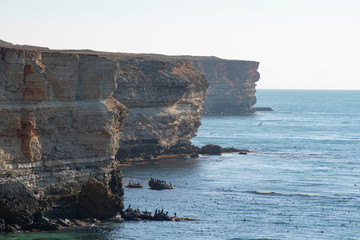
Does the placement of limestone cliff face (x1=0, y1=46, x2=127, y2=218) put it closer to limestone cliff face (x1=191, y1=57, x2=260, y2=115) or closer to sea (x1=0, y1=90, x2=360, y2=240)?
sea (x1=0, y1=90, x2=360, y2=240)

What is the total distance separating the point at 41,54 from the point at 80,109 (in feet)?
15.3

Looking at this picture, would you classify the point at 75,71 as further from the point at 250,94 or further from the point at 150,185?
the point at 250,94

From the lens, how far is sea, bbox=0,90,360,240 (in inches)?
1775

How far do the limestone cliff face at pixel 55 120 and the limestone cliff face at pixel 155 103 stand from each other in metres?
29.3

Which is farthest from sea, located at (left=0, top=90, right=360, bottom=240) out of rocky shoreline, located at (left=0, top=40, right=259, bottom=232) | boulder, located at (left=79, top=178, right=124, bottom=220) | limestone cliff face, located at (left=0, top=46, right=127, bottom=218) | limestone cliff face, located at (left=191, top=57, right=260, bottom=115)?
limestone cliff face, located at (left=191, top=57, right=260, bottom=115)

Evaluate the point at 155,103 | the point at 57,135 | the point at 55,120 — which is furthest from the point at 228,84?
Answer: the point at 55,120

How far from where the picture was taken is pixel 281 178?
228ft

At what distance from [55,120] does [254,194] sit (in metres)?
23.1

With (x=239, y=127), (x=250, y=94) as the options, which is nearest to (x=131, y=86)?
(x=239, y=127)

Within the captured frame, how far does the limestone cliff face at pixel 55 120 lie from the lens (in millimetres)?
40812

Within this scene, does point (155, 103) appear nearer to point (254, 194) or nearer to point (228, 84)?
point (254, 194)

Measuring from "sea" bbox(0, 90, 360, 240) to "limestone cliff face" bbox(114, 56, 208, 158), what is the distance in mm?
3121

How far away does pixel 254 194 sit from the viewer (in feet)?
197

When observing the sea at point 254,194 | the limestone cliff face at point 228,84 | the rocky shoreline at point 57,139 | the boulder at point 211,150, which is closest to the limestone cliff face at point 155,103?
the boulder at point 211,150
